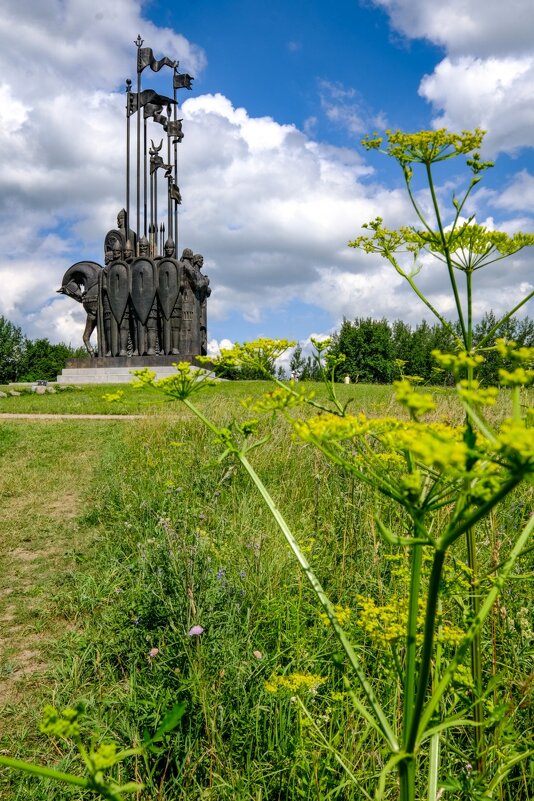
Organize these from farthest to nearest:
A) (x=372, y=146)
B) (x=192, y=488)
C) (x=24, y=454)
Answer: (x=24, y=454) → (x=192, y=488) → (x=372, y=146)

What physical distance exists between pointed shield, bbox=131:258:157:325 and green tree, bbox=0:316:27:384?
24.3 m

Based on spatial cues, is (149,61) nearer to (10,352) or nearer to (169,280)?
(169,280)

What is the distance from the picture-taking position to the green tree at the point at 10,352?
157 ft

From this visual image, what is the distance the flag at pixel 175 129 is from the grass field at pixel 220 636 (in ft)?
94.5

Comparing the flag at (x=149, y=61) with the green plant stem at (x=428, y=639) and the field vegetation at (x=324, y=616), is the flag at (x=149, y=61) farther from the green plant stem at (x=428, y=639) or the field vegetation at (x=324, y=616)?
the green plant stem at (x=428, y=639)

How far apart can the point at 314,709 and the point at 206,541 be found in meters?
1.61

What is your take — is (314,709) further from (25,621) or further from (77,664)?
(25,621)

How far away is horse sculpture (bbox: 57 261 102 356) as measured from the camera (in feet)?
96.5

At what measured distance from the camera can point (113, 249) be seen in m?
29.4

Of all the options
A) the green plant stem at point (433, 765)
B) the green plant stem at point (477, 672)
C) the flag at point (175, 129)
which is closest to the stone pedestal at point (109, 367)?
the flag at point (175, 129)

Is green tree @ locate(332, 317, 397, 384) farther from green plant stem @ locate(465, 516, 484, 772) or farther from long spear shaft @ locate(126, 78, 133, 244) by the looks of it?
green plant stem @ locate(465, 516, 484, 772)

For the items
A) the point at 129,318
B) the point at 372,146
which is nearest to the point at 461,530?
the point at 372,146

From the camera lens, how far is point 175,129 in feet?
101

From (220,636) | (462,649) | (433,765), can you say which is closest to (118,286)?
(220,636)
